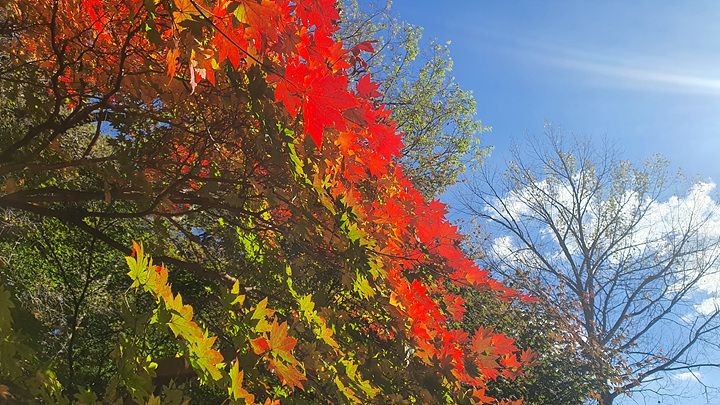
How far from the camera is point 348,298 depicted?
4.28 meters

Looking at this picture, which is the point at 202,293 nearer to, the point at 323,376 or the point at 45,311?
the point at 45,311

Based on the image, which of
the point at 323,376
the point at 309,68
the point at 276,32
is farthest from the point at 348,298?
the point at 276,32

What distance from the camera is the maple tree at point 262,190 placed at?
5.30 ft

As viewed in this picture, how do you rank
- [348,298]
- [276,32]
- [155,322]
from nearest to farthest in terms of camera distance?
[155,322] < [276,32] < [348,298]

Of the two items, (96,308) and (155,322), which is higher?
(96,308)

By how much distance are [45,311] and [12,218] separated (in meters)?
1.17

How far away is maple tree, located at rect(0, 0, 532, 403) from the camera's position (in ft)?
5.30

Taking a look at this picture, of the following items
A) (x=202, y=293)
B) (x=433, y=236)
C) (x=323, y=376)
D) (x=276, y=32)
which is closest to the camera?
(x=276, y=32)

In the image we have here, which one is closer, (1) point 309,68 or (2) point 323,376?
(1) point 309,68

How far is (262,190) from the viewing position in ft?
8.98

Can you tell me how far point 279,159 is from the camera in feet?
7.03

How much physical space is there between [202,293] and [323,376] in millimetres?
3454

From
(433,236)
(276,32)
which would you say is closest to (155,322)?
(276,32)

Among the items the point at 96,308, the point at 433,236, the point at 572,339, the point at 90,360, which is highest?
the point at 572,339
